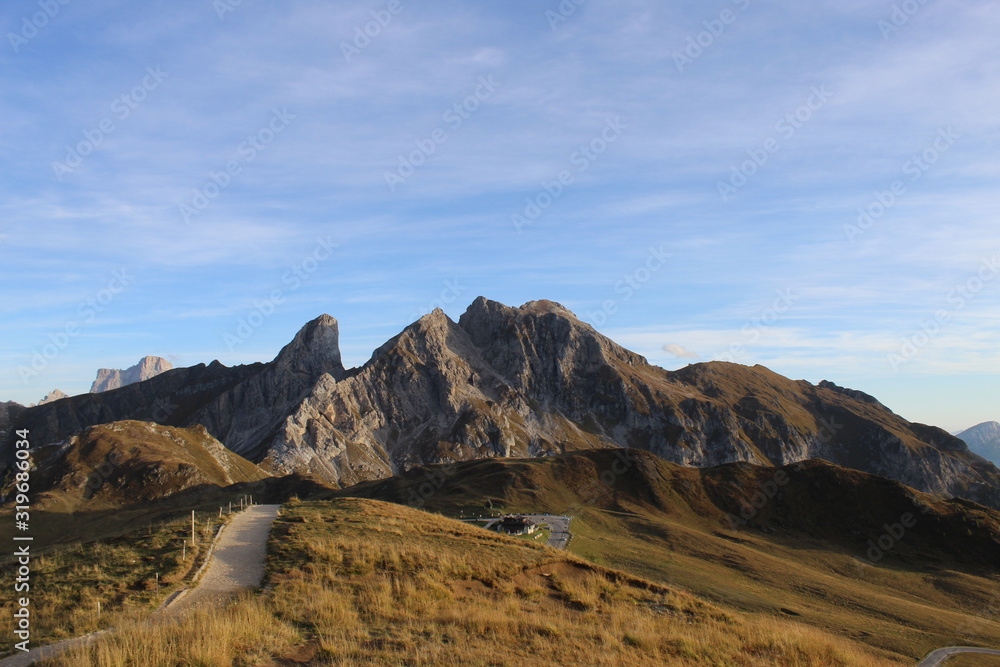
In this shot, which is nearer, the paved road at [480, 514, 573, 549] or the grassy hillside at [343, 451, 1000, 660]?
the grassy hillside at [343, 451, 1000, 660]

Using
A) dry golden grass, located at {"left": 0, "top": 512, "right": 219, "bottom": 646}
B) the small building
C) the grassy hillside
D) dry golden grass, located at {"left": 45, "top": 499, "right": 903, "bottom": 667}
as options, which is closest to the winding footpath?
dry golden grass, located at {"left": 0, "top": 512, "right": 219, "bottom": 646}

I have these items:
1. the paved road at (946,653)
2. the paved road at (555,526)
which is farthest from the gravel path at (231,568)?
the paved road at (946,653)

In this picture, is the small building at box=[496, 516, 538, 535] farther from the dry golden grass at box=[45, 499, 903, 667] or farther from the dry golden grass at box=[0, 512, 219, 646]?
the dry golden grass at box=[0, 512, 219, 646]

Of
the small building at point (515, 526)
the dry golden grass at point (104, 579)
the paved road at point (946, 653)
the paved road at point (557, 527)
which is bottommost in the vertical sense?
the paved road at point (946, 653)

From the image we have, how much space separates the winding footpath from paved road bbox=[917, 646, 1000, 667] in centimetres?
3313

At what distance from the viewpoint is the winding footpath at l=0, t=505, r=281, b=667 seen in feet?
45.1

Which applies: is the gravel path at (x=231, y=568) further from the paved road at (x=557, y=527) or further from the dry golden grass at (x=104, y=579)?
the paved road at (x=557, y=527)

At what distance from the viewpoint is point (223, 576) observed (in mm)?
20281

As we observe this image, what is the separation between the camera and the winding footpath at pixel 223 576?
45.1ft

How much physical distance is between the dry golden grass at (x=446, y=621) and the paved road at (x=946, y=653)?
19.4 meters

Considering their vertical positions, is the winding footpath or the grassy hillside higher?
the winding footpath

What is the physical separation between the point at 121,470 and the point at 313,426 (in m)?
71.6

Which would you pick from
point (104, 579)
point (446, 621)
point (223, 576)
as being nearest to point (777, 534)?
point (446, 621)

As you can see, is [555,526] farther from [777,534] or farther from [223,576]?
[223,576]
